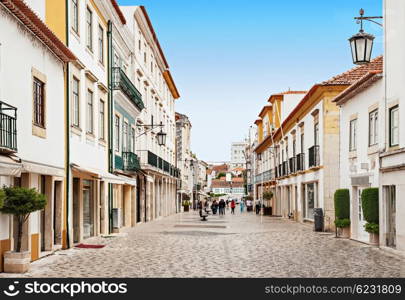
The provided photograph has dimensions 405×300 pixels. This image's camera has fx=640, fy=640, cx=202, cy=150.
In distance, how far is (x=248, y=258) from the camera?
51.1 feet

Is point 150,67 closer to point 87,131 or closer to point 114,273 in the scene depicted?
point 87,131

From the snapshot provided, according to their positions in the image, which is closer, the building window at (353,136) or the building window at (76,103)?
the building window at (76,103)

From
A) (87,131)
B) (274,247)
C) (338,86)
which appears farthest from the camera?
(338,86)

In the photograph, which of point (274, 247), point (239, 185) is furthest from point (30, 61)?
point (239, 185)

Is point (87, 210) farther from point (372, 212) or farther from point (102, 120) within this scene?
point (372, 212)

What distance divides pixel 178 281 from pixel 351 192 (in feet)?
42.6

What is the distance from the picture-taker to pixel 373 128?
67.5ft

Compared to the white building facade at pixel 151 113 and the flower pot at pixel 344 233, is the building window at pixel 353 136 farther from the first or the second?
the white building facade at pixel 151 113

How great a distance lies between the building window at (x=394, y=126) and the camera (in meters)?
17.8

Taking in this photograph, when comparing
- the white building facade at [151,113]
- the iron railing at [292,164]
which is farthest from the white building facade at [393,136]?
the iron railing at [292,164]

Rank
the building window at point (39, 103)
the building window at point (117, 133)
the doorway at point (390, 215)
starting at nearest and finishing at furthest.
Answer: the building window at point (39, 103) < the doorway at point (390, 215) < the building window at point (117, 133)

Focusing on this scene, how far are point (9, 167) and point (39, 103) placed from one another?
4.40 m

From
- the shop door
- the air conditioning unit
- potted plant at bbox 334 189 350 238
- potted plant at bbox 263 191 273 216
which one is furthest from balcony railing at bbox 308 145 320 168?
potted plant at bbox 263 191 273 216

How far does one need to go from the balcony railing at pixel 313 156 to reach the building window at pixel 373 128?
9.65 metres
